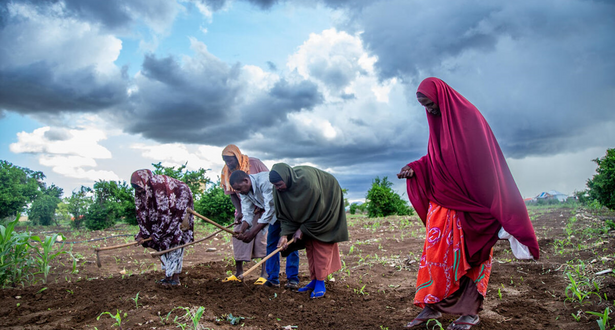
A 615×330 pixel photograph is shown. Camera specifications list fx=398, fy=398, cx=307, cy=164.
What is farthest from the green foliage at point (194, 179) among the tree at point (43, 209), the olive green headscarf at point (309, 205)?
the olive green headscarf at point (309, 205)

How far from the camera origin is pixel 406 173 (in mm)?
3465

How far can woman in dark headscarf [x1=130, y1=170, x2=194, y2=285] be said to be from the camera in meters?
4.80

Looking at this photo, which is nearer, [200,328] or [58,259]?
[200,328]

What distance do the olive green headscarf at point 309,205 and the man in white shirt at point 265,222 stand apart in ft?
0.82

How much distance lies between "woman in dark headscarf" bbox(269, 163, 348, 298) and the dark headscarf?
1367 millimetres

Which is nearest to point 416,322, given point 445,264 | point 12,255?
point 445,264

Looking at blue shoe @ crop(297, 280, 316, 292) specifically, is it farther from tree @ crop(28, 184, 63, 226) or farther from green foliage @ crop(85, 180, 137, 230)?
tree @ crop(28, 184, 63, 226)

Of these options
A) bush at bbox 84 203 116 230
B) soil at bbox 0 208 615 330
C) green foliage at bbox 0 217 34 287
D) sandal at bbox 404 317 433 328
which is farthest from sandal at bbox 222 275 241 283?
bush at bbox 84 203 116 230

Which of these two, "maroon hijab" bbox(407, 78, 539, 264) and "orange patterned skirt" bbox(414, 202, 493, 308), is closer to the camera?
"maroon hijab" bbox(407, 78, 539, 264)

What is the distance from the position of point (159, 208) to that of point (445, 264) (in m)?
3.37

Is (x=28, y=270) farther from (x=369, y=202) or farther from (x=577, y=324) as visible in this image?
(x=369, y=202)

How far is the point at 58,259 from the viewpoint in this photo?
685 centimetres

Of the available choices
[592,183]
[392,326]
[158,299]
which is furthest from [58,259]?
[592,183]

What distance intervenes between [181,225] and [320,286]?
6.13 ft
